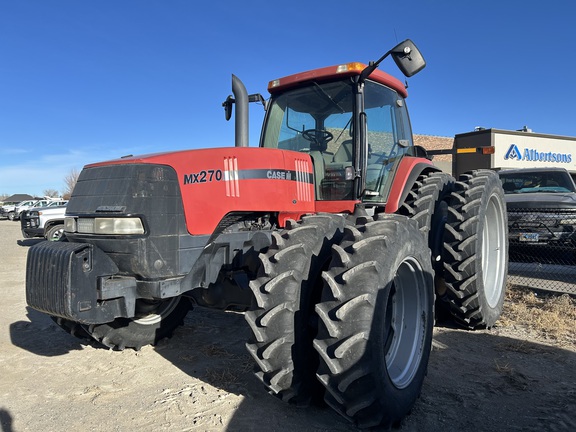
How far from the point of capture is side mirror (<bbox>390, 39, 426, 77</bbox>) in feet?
10.1

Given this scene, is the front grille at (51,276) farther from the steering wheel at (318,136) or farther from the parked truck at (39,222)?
the parked truck at (39,222)

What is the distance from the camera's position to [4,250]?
42.3ft

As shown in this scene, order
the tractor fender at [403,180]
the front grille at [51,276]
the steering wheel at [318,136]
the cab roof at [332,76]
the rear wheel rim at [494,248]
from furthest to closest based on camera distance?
the rear wheel rim at [494,248] → the steering wheel at [318,136] → the tractor fender at [403,180] → the cab roof at [332,76] → the front grille at [51,276]

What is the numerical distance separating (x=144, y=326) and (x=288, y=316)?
1.90 meters

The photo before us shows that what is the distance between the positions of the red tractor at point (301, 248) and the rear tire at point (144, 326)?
0.04ft

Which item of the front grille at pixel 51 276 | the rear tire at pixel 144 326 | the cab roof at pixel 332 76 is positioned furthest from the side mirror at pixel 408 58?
the rear tire at pixel 144 326

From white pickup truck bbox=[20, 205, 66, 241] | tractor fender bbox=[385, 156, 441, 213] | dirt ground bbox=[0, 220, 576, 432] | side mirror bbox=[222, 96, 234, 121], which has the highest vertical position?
side mirror bbox=[222, 96, 234, 121]

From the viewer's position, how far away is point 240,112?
387 cm

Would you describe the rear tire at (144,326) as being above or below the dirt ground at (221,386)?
above

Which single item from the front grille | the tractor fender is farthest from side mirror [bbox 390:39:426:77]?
the front grille

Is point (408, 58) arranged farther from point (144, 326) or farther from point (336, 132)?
point (144, 326)

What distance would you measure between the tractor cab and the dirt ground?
162 cm

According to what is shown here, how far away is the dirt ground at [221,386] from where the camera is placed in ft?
8.78

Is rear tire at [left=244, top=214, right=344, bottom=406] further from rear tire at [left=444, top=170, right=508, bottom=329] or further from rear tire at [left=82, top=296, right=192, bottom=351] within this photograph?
rear tire at [left=444, top=170, right=508, bottom=329]
